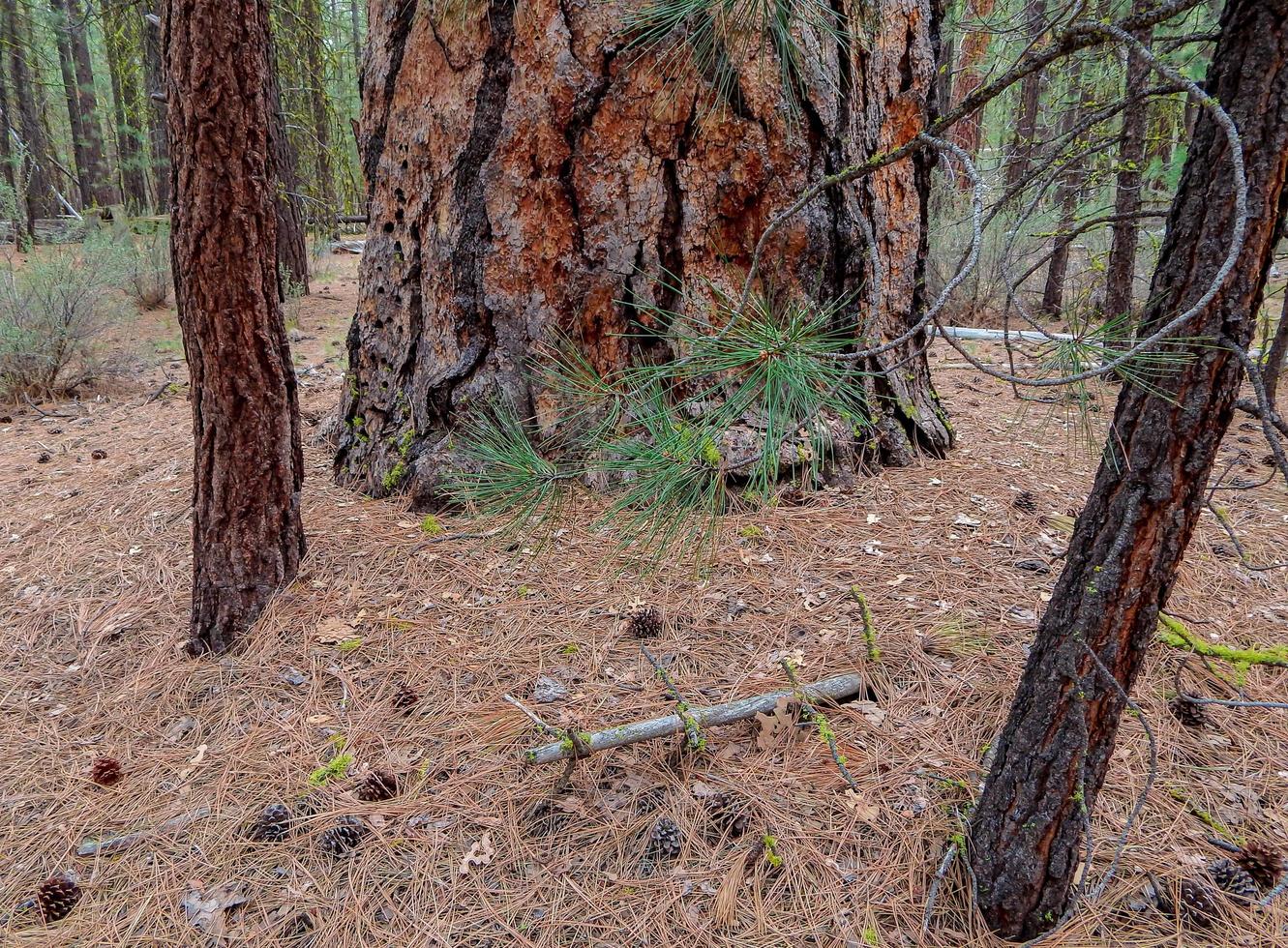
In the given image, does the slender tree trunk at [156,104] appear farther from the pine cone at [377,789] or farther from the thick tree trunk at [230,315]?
the pine cone at [377,789]

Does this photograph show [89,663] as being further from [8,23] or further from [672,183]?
[8,23]

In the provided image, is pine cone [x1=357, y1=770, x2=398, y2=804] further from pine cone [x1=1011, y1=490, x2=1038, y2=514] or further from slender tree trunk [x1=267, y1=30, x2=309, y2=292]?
slender tree trunk [x1=267, y1=30, x2=309, y2=292]

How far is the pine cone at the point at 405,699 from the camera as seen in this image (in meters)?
2.05

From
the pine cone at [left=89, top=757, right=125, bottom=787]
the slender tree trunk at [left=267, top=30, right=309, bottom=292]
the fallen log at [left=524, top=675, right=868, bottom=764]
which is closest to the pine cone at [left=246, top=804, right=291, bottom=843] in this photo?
the pine cone at [left=89, top=757, right=125, bottom=787]

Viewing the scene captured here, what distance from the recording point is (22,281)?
5441 mm

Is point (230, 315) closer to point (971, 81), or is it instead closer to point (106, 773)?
point (106, 773)

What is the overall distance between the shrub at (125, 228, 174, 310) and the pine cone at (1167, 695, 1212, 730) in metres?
8.71

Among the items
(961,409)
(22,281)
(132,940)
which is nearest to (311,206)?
(22,281)

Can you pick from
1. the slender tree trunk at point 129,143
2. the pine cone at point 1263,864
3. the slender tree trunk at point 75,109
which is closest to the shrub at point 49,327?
the slender tree trunk at point 129,143

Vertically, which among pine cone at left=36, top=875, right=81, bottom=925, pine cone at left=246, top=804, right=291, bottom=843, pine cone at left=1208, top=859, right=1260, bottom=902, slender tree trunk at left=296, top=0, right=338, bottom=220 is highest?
slender tree trunk at left=296, top=0, right=338, bottom=220

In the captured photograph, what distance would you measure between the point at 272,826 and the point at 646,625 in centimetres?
112

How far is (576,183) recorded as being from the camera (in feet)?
8.52

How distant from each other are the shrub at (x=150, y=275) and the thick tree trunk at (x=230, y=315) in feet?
21.1

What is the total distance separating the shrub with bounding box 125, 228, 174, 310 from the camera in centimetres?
727
